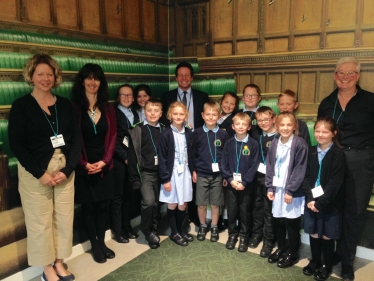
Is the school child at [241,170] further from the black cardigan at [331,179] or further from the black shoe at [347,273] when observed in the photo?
the black shoe at [347,273]

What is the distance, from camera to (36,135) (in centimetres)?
237

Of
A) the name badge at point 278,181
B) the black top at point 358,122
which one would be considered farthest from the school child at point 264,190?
the black top at point 358,122

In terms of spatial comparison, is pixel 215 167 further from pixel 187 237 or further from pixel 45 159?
pixel 45 159

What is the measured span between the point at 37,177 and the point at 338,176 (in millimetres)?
2278

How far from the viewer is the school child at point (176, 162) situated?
10.1 ft

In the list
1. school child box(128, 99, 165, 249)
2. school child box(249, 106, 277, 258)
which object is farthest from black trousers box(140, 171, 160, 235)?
school child box(249, 106, 277, 258)

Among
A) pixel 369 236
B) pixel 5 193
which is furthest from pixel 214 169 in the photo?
pixel 5 193

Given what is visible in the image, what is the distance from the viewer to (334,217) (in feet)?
8.35

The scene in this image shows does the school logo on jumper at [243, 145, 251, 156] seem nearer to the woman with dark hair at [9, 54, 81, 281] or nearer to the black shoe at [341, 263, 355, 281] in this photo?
the black shoe at [341, 263, 355, 281]

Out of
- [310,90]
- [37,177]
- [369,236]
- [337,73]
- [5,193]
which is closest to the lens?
[37,177]

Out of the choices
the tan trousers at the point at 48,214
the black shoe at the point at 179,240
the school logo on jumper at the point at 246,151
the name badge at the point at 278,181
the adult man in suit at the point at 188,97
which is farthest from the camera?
the adult man in suit at the point at 188,97

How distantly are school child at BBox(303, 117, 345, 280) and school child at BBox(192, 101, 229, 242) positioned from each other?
34.7 inches

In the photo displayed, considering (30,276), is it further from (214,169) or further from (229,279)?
(214,169)

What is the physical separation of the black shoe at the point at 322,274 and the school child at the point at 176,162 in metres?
1.25
